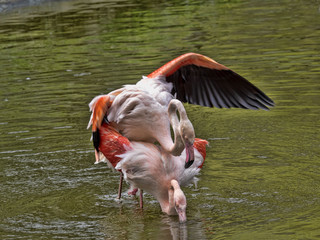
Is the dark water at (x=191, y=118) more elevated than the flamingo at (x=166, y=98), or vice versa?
the flamingo at (x=166, y=98)

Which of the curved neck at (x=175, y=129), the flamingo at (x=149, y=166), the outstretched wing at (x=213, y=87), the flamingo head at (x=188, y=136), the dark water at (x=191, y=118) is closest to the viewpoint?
the flamingo head at (x=188, y=136)

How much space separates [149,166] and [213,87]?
162 centimetres

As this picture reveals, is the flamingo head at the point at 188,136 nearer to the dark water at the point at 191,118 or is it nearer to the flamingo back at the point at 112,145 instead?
the dark water at the point at 191,118

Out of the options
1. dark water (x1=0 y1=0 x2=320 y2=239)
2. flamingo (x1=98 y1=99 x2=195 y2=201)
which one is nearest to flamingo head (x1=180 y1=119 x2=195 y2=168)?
flamingo (x1=98 y1=99 x2=195 y2=201)

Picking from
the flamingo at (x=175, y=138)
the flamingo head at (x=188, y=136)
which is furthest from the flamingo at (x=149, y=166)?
the flamingo head at (x=188, y=136)

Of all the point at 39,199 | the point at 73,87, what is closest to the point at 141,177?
the point at 39,199

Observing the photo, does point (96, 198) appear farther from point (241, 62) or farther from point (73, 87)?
point (241, 62)

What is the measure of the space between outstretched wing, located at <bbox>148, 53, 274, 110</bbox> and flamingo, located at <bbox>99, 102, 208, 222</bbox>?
3.47 feet

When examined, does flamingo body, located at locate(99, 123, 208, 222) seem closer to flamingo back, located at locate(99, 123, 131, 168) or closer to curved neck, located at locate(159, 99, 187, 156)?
flamingo back, located at locate(99, 123, 131, 168)

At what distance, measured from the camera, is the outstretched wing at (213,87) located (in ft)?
22.8

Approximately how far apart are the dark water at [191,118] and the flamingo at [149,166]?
224 millimetres

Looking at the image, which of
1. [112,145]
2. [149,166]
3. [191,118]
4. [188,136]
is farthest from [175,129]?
[191,118]

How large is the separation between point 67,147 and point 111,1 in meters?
14.3

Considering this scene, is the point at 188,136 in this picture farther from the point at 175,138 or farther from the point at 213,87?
the point at 213,87
